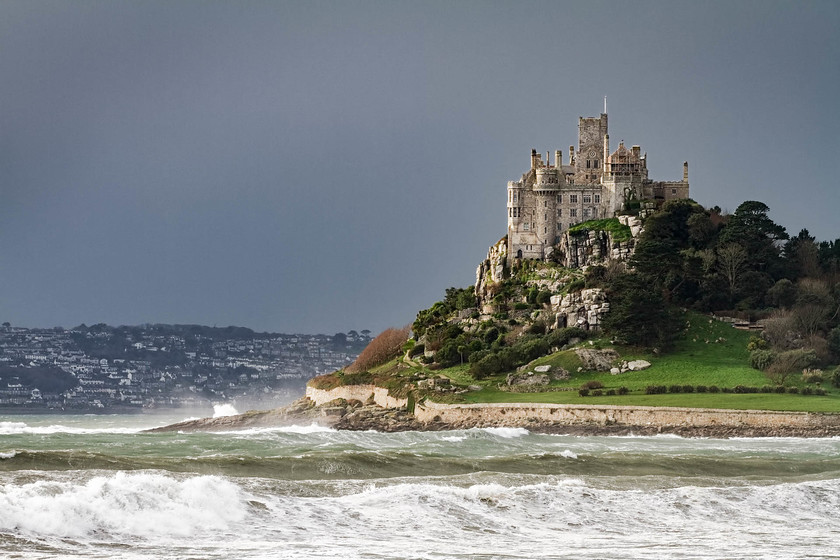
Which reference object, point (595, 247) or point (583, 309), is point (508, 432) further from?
point (595, 247)

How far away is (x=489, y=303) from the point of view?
341 feet

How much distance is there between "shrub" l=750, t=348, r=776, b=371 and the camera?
8144cm

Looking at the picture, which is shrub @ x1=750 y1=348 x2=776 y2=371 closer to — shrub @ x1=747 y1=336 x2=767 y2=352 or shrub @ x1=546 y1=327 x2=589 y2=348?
shrub @ x1=747 y1=336 x2=767 y2=352

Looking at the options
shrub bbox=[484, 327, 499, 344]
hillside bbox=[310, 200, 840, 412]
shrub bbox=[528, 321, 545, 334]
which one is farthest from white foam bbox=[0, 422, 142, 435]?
shrub bbox=[528, 321, 545, 334]

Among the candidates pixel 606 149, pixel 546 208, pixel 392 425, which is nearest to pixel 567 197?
pixel 546 208

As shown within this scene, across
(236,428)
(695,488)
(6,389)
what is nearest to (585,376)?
(236,428)

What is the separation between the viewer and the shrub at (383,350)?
108 metres

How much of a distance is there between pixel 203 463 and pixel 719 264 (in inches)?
2398

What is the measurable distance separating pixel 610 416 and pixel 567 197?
34.9m

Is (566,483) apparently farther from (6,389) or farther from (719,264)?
(6,389)

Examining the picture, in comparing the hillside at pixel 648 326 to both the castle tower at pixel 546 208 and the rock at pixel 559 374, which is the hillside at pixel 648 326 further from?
the castle tower at pixel 546 208

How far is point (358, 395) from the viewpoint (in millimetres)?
93188

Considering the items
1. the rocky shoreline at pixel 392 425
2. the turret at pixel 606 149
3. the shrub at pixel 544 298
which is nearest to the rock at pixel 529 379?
the rocky shoreline at pixel 392 425

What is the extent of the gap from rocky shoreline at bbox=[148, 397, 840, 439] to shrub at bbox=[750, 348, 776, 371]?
11.8 meters
